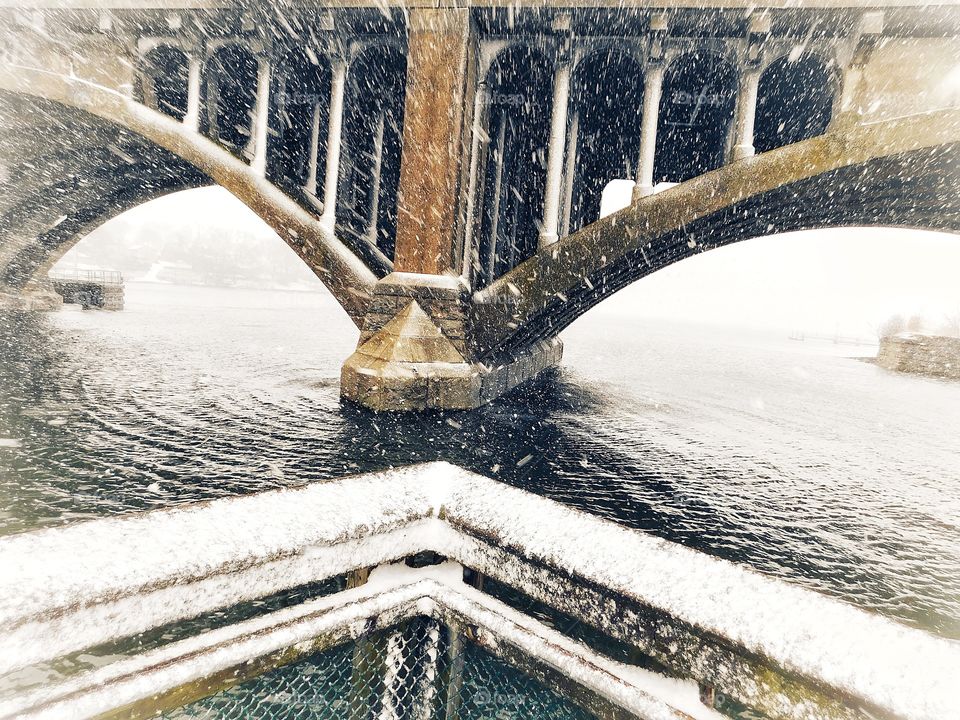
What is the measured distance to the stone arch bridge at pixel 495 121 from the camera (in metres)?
8.55

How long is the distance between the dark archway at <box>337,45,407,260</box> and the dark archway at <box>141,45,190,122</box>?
13.3ft

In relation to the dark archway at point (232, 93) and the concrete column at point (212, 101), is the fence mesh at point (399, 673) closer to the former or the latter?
the dark archway at point (232, 93)

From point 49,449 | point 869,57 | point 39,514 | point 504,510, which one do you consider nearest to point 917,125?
point 869,57

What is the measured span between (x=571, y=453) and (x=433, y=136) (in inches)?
238

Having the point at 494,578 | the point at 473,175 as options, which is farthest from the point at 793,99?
the point at 494,578

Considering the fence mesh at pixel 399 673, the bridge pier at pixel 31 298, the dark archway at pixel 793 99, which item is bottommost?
the fence mesh at pixel 399 673

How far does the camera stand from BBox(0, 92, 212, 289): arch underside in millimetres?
15211

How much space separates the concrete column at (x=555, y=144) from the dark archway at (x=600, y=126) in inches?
27.4

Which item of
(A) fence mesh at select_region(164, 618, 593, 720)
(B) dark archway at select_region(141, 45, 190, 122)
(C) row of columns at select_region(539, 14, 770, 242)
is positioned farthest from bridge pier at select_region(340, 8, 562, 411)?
(A) fence mesh at select_region(164, 618, 593, 720)

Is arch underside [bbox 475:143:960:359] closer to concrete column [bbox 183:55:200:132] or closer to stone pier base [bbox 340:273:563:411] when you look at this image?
stone pier base [bbox 340:273:563:411]

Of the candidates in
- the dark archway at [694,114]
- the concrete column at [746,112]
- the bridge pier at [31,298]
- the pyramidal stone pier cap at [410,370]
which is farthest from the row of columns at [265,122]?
the bridge pier at [31,298]

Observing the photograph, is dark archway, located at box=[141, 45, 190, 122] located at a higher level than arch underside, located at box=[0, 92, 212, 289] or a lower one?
higher

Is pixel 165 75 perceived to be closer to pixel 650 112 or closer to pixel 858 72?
pixel 650 112

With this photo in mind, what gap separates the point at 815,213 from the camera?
1272 cm
